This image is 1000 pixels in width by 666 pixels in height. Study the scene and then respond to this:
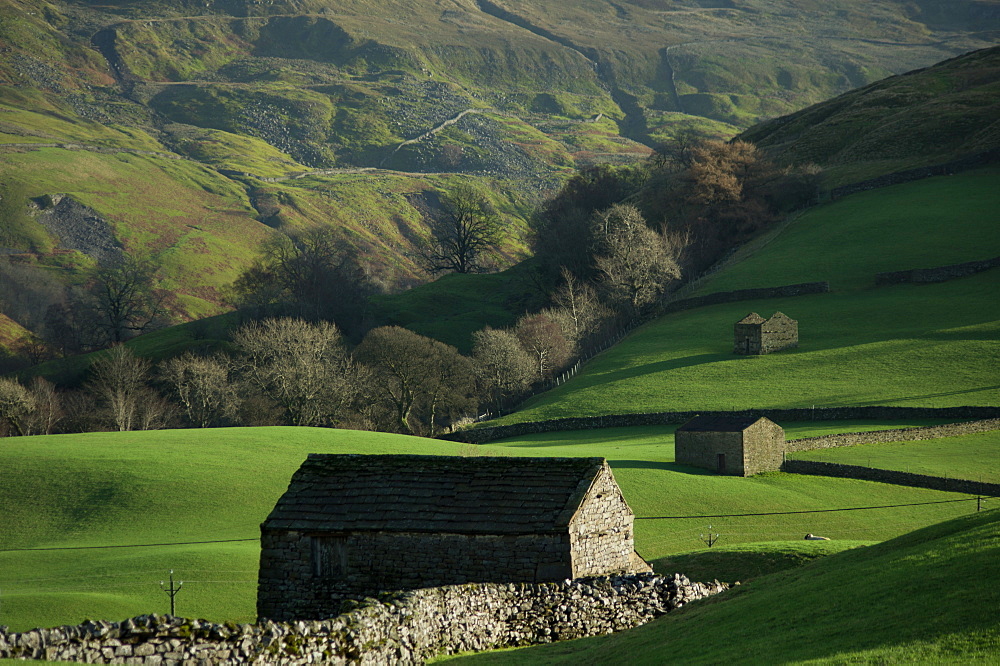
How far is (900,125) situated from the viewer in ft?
445

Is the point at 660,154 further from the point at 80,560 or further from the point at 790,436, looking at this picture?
the point at 80,560

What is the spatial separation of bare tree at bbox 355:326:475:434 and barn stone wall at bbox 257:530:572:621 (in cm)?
6104

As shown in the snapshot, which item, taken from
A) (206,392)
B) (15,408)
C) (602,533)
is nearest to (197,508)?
(602,533)

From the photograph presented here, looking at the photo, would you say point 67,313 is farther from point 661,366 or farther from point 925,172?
point 925,172

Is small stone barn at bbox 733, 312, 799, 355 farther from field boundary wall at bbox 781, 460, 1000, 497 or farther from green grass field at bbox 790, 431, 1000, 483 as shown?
field boundary wall at bbox 781, 460, 1000, 497

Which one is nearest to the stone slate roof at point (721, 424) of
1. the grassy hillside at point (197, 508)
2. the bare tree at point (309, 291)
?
the grassy hillside at point (197, 508)

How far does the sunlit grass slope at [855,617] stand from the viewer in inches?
591

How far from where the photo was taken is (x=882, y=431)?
A: 5984 centimetres

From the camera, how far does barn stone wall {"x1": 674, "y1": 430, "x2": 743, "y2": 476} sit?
53312 mm

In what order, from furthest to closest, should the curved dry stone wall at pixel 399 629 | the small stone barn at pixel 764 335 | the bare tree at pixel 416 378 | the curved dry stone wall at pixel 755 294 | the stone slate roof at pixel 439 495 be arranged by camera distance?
1. the curved dry stone wall at pixel 755 294
2. the bare tree at pixel 416 378
3. the small stone barn at pixel 764 335
4. the stone slate roof at pixel 439 495
5. the curved dry stone wall at pixel 399 629

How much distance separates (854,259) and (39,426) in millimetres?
82159

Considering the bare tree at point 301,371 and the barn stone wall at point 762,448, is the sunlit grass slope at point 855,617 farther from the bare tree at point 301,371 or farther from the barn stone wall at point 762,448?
the bare tree at point 301,371

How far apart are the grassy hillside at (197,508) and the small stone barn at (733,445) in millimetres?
1361

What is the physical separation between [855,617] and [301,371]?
72.5m
